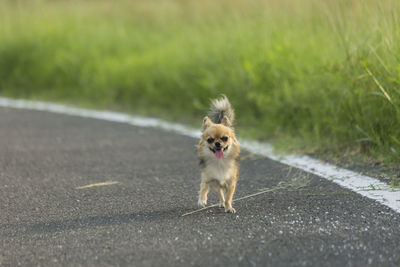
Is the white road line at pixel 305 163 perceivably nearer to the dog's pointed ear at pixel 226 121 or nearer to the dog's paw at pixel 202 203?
the dog's pointed ear at pixel 226 121

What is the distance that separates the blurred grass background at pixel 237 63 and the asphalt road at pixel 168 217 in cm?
110

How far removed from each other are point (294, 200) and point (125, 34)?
982 cm

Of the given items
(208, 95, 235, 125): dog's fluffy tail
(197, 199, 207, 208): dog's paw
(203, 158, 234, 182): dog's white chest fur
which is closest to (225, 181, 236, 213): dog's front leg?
(203, 158, 234, 182): dog's white chest fur

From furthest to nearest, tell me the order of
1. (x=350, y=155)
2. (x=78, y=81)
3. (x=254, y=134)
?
(x=78, y=81), (x=254, y=134), (x=350, y=155)

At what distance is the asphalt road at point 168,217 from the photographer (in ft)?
12.8

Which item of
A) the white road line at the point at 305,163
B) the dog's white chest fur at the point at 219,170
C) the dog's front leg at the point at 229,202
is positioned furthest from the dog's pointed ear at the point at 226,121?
the white road line at the point at 305,163

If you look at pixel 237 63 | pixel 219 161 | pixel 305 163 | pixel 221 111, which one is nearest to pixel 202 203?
pixel 219 161

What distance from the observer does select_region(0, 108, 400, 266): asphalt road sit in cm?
390

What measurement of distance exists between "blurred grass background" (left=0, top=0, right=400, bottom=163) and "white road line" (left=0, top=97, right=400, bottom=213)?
1.05 feet

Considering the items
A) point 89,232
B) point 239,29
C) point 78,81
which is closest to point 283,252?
point 89,232

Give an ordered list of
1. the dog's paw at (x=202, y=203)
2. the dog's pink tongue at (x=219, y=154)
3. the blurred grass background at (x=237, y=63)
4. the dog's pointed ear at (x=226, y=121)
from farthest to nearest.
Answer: the blurred grass background at (x=237, y=63), the dog's pointed ear at (x=226, y=121), the dog's paw at (x=202, y=203), the dog's pink tongue at (x=219, y=154)

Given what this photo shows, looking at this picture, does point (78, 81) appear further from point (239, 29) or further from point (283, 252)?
point (283, 252)

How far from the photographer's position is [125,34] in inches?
559

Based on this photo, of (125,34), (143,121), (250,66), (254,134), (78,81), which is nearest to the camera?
(254,134)
